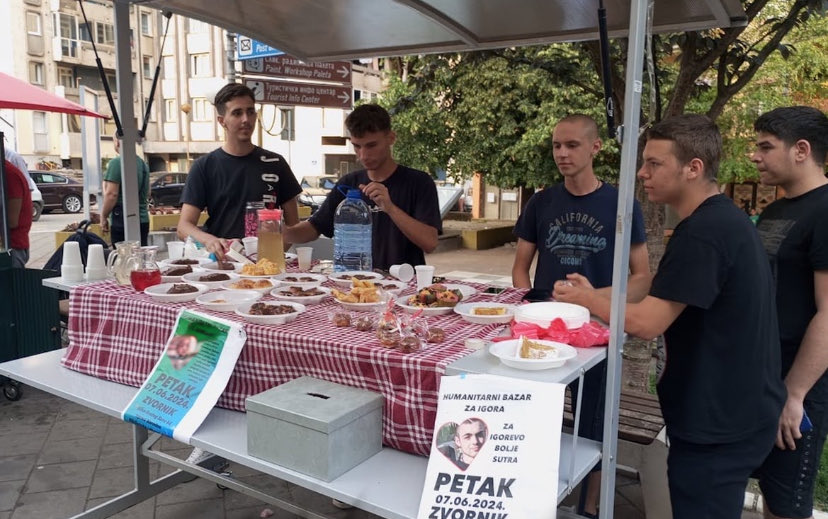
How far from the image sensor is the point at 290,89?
6824mm

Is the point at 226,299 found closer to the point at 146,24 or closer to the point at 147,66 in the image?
the point at 146,24

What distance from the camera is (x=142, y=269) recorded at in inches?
108

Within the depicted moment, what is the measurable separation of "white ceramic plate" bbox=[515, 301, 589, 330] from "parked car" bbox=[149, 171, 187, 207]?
2060cm

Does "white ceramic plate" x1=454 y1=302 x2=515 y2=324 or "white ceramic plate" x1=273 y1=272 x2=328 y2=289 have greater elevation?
"white ceramic plate" x1=273 y1=272 x2=328 y2=289

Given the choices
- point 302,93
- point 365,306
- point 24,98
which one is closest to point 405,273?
point 365,306

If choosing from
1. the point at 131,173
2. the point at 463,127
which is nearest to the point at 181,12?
the point at 131,173

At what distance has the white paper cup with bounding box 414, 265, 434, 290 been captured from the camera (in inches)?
109

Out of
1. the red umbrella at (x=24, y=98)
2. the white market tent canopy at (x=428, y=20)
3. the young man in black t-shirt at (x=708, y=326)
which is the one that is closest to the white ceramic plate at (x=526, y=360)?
the young man in black t-shirt at (x=708, y=326)

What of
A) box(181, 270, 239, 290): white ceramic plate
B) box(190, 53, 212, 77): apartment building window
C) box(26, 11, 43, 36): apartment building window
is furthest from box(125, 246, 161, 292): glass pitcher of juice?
box(190, 53, 212, 77): apartment building window

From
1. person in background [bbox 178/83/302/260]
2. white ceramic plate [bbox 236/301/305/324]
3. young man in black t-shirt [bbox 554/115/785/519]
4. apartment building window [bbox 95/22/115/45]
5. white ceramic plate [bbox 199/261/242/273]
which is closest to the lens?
young man in black t-shirt [bbox 554/115/785/519]

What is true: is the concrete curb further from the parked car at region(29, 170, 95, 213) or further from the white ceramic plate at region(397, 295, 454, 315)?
the parked car at region(29, 170, 95, 213)

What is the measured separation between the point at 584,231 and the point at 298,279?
1407 mm

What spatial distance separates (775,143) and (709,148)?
2.20 feet

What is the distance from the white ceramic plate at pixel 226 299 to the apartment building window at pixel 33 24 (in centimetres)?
3994
